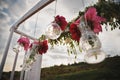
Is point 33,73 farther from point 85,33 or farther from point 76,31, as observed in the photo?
point 85,33

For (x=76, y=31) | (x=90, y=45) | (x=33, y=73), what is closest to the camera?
(x=90, y=45)

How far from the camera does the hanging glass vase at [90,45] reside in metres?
0.85

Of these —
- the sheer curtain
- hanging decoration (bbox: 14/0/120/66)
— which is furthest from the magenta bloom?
the sheer curtain

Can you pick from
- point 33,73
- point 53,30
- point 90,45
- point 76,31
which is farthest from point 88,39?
point 33,73

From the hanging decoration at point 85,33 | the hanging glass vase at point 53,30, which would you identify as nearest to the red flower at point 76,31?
the hanging decoration at point 85,33

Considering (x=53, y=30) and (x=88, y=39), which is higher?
(x=53, y=30)

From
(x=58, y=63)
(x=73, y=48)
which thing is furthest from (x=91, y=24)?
(x=58, y=63)

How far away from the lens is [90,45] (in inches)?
35.2

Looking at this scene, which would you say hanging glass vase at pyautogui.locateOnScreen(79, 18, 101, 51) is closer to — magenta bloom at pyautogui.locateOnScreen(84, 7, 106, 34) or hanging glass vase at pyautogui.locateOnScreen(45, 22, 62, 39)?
magenta bloom at pyautogui.locateOnScreen(84, 7, 106, 34)

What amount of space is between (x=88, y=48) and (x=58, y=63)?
4.86 meters

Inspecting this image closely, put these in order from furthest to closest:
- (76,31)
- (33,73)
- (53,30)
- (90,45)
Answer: (33,73) → (53,30) → (76,31) → (90,45)

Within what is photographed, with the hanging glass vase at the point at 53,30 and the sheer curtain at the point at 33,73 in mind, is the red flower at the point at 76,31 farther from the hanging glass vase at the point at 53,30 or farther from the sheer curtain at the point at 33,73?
the sheer curtain at the point at 33,73

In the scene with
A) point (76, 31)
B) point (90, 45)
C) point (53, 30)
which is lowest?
point (90, 45)

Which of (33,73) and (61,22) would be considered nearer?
(61,22)
